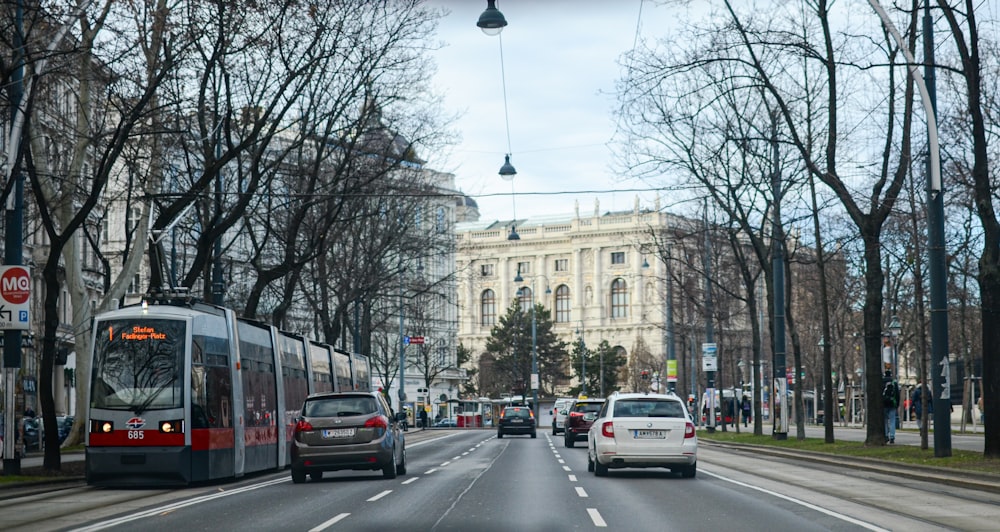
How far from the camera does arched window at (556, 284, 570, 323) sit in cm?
16562

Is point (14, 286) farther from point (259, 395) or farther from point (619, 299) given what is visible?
point (619, 299)

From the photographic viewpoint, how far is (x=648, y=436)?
24031 millimetres

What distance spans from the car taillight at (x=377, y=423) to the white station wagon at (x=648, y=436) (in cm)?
387

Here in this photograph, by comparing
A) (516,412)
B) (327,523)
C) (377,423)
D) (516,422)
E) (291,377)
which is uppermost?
(291,377)

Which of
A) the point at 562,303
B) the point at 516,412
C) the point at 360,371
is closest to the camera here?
the point at 360,371

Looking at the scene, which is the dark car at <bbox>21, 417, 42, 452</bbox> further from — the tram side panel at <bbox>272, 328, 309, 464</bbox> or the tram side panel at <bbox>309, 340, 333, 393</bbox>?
the tram side panel at <bbox>272, 328, 309, 464</bbox>

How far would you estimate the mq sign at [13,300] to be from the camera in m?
23.8

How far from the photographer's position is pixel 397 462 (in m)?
25.4

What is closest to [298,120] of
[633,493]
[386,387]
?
[633,493]

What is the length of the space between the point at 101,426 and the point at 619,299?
140 metres

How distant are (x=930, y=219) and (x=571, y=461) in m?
11.1

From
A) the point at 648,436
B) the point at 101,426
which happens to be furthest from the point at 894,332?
the point at 101,426

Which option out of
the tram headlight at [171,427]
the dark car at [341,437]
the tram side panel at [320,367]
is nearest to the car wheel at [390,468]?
the dark car at [341,437]

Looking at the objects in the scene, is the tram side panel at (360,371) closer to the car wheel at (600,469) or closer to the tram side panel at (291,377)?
the tram side panel at (291,377)
